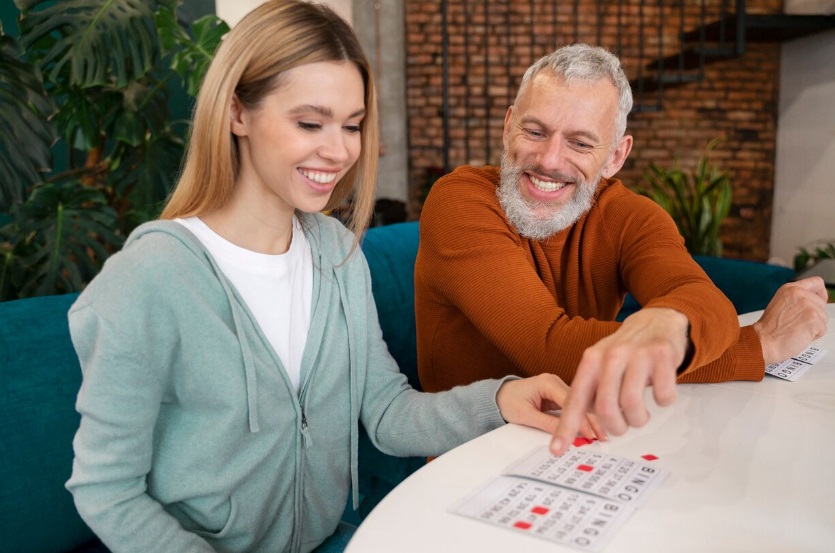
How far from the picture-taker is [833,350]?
1.44m

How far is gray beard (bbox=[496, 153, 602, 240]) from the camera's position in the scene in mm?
1573

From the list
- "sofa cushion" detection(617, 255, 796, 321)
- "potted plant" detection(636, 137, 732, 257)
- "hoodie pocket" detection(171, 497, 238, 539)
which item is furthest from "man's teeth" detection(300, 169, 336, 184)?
"potted plant" detection(636, 137, 732, 257)

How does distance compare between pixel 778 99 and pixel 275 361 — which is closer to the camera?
pixel 275 361

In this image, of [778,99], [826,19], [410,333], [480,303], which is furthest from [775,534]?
[778,99]

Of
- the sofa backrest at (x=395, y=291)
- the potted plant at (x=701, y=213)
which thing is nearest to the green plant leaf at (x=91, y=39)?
the sofa backrest at (x=395, y=291)

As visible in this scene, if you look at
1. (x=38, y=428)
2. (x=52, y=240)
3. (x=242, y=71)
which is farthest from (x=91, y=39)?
(x=242, y=71)

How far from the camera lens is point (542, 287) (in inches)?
52.7

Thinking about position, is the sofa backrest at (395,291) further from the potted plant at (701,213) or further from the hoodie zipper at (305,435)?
the potted plant at (701,213)

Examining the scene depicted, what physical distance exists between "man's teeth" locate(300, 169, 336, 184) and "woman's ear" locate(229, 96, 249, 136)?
120mm

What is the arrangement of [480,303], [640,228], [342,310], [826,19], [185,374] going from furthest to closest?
[826,19] → [640,228] → [480,303] → [342,310] → [185,374]

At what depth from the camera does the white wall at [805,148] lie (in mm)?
5367

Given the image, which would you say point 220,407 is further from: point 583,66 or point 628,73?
point 628,73

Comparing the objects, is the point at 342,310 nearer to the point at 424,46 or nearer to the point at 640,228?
the point at 640,228

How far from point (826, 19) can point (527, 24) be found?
7.22 feet
